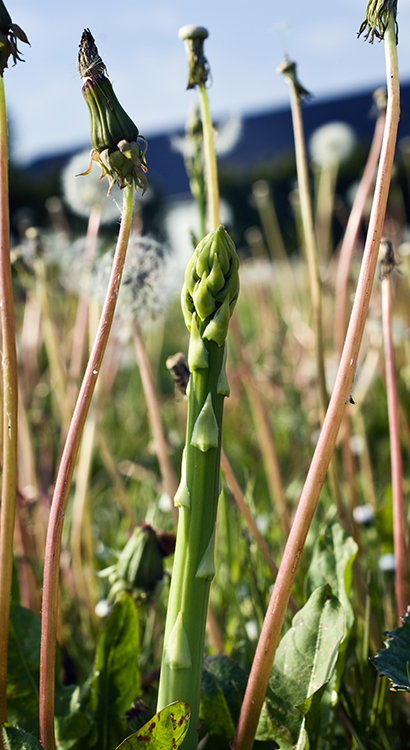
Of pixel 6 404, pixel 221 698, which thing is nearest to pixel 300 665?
pixel 221 698

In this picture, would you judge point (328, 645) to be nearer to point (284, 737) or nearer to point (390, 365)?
point (284, 737)

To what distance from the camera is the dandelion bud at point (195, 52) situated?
461mm

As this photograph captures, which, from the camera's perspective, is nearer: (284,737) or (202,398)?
(202,398)

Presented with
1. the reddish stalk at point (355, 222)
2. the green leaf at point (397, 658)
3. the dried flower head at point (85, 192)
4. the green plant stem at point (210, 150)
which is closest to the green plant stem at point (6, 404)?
the green plant stem at point (210, 150)

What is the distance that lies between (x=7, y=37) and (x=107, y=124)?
0.09 m

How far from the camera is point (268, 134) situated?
1591 cm

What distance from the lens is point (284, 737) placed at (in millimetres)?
476

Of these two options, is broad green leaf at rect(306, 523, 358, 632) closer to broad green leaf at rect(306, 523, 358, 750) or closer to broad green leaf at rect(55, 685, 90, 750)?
broad green leaf at rect(306, 523, 358, 750)

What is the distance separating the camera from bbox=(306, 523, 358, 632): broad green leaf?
56cm

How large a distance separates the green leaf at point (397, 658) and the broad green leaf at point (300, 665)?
34 mm

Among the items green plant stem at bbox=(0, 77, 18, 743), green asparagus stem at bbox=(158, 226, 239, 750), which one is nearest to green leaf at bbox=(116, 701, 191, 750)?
green asparagus stem at bbox=(158, 226, 239, 750)

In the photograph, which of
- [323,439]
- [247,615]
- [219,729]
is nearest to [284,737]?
[219,729]

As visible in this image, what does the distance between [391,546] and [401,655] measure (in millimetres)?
445

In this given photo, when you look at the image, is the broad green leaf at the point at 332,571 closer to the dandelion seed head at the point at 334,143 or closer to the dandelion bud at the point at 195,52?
the dandelion bud at the point at 195,52
